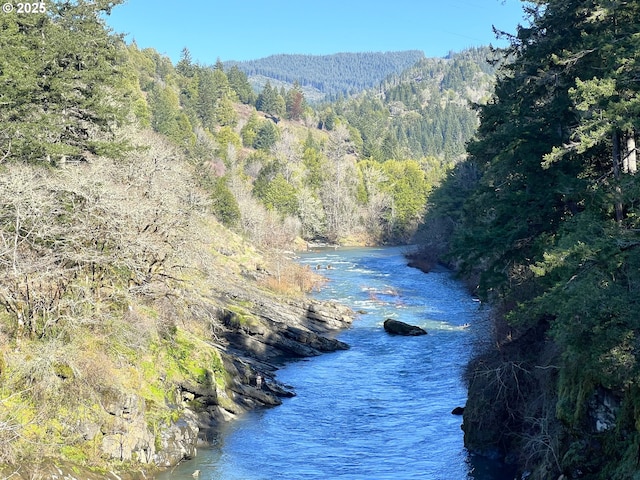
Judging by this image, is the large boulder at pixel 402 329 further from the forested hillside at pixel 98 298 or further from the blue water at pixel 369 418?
the forested hillside at pixel 98 298

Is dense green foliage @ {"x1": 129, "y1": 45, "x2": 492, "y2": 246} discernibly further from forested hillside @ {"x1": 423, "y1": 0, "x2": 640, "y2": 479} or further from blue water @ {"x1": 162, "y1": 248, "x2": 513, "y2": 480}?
forested hillside @ {"x1": 423, "y1": 0, "x2": 640, "y2": 479}

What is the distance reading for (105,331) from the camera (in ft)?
78.9

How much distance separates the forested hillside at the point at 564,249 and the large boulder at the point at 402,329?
1340 cm

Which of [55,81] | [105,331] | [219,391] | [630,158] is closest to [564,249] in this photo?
[630,158]

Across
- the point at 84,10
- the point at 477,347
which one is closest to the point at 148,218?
the point at 84,10

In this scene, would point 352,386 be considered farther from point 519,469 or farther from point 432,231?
point 432,231

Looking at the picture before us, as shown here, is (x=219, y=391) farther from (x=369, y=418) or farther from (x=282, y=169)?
(x=282, y=169)

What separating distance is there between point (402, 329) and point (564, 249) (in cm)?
2666

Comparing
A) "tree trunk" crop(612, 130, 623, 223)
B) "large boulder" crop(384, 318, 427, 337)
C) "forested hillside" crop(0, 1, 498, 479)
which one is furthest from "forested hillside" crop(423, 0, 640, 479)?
"large boulder" crop(384, 318, 427, 337)

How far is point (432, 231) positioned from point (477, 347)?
62653 mm

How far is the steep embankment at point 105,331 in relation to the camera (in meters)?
20.1

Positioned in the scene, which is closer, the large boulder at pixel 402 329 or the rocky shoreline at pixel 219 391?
the rocky shoreline at pixel 219 391

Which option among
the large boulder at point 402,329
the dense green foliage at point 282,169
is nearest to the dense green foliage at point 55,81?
the large boulder at point 402,329

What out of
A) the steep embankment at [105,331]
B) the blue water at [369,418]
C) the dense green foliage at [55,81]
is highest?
the dense green foliage at [55,81]
